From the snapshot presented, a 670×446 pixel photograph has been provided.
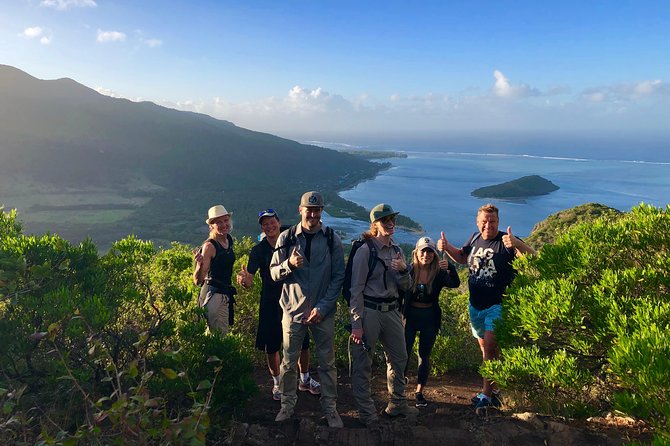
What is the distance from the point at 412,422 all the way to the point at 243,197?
11060 centimetres

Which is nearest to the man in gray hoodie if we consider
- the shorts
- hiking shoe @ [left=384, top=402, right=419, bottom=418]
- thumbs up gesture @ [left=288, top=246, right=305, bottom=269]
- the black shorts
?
thumbs up gesture @ [left=288, top=246, right=305, bottom=269]

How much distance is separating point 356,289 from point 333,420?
4.35 ft

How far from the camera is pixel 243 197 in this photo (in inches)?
4375

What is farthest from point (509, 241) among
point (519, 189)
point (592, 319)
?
point (519, 189)

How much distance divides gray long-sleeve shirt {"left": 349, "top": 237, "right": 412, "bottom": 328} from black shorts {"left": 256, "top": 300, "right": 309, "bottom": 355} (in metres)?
0.92

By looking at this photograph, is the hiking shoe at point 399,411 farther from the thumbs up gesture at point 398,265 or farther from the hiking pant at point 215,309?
the hiking pant at point 215,309

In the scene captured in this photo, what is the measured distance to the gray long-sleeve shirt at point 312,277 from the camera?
152 inches

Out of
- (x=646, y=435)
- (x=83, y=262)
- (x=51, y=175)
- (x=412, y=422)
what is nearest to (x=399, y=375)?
(x=412, y=422)

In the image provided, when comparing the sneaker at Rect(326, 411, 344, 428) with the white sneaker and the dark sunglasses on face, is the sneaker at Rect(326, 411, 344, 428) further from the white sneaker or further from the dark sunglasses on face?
the dark sunglasses on face

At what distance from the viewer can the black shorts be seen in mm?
4301

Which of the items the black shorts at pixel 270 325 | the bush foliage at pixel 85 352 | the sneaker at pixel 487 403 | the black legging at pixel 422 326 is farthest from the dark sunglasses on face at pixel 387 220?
the sneaker at pixel 487 403

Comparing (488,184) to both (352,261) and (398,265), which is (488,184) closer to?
(398,265)

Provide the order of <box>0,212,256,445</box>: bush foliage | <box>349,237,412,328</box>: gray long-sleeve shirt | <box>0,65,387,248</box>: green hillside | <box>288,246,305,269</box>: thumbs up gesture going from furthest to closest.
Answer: <box>0,65,387,248</box>: green hillside
<box>349,237,412,328</box>: gray long-sleeve shirt
<box>288,246,305,269</box>: thumbs up gesture
<box>0,212,256,445</box>: bush foliage

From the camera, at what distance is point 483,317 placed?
4324 mm
